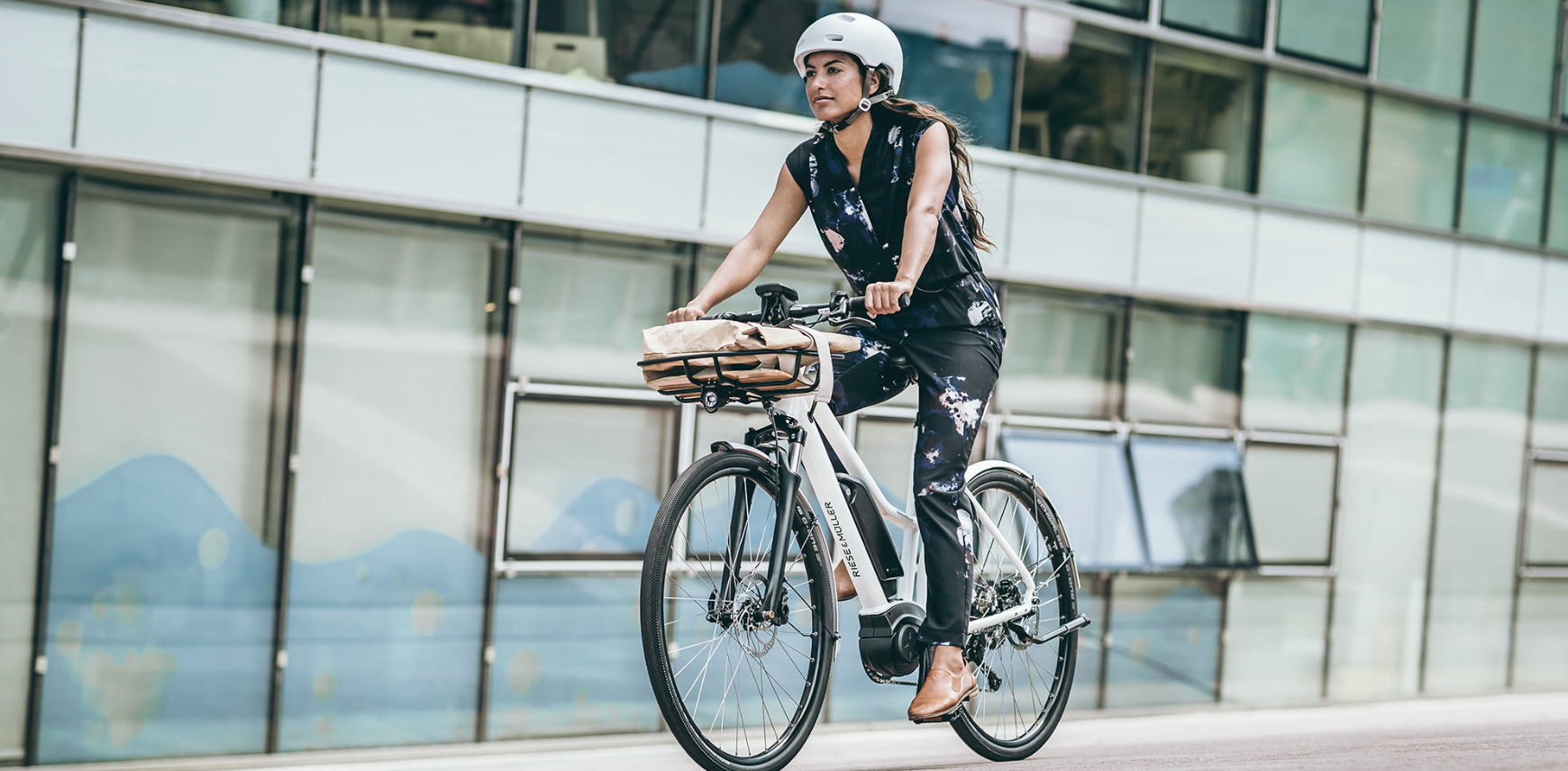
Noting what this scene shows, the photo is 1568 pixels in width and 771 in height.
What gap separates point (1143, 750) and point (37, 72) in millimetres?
7349

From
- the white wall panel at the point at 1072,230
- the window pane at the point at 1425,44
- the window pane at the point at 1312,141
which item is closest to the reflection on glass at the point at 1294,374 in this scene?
the window pane at the point at 1312,141

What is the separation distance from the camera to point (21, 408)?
7.79m

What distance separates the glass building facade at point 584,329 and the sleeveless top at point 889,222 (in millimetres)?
5719

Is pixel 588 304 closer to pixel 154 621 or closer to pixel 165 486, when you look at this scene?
pixel 165 486

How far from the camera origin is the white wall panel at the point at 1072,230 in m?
10.9

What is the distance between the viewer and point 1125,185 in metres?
11.5

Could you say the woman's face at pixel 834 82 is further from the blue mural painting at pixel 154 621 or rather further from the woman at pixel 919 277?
the blue mural painting at pixel 154 621

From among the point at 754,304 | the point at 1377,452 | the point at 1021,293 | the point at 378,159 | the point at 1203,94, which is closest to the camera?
the point at 378,159

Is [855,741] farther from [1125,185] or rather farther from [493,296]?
[1125,185]

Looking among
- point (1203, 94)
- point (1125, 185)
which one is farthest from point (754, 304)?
point (1203, 94)

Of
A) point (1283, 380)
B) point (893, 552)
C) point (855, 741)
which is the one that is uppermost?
point (1283, 380)

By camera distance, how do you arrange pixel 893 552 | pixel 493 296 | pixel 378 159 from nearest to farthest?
pixel 893 552
pixel 378 159
pixel 493 296

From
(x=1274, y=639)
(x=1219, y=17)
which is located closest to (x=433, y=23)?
(x=1219, y=17)

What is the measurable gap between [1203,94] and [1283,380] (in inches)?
118
